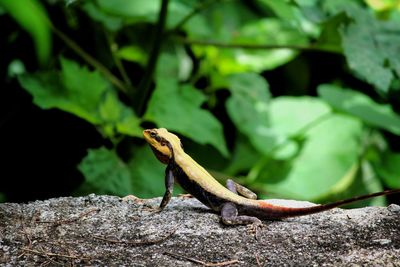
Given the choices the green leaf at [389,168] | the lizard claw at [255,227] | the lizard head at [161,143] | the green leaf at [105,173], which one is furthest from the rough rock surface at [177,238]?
the green leaf at [389,168]

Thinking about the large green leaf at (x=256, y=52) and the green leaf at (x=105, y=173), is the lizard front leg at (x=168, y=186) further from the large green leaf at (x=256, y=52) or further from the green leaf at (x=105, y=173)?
the large green leaf at (x=256, y=52)

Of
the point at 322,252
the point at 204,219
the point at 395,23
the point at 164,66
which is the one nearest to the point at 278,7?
the point at 395,23

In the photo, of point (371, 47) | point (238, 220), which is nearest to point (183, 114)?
point (371, 47)

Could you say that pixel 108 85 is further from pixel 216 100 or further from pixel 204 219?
pixel 204 219

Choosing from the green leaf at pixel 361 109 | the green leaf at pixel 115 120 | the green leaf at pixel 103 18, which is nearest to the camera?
the green leaf at pixel 115 120

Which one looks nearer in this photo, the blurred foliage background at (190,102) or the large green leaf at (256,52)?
the blurred foliage background at (190,102)

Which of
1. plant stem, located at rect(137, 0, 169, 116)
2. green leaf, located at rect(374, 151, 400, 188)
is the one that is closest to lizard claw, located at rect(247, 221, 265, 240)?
plant stem, located at rect(137, 0, 169, 116)
